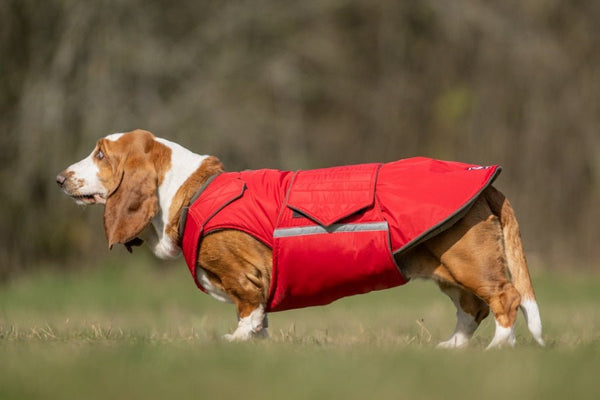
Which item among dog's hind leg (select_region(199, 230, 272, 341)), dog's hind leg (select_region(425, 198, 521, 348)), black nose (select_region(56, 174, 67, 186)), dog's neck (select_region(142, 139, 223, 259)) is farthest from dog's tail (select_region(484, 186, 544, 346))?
black nose (select_region(56, 174, 67, 186))

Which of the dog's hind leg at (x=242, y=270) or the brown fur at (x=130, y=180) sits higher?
the brown fur at (x=130, y=180)

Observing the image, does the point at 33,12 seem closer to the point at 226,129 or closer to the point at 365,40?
the point at 226,129

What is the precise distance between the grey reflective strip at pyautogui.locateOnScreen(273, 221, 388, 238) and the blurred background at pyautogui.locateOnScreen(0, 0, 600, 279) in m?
8.19

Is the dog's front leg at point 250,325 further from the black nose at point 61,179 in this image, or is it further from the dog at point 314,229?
the black nose at point 61,179

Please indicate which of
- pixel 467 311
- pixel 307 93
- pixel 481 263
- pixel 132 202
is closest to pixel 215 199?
pixel 132 202

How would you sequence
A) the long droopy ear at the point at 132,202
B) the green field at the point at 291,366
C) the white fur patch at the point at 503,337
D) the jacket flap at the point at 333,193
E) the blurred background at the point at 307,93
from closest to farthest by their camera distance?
1. the green field at the point at 291,366
2. the white fur patch at the point at 503,337
3. the jacket flap at the point at 333,193
4. the long droopy ear at the point at 132,202
5. the blurred background at the point at 307,93

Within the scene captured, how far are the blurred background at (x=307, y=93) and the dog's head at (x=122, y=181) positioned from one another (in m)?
7.27

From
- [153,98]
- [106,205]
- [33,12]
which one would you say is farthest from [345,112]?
[106,205]

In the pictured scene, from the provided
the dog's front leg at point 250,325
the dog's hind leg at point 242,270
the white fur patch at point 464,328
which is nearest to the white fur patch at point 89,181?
→ the dog's hind leg at point 242,270

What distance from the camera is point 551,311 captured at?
911 centimetres

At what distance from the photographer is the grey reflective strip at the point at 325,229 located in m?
4.90

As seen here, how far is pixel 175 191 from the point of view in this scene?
17.7 feet

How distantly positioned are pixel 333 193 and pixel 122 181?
1.33 m

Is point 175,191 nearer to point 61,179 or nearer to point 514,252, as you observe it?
point 61,179
